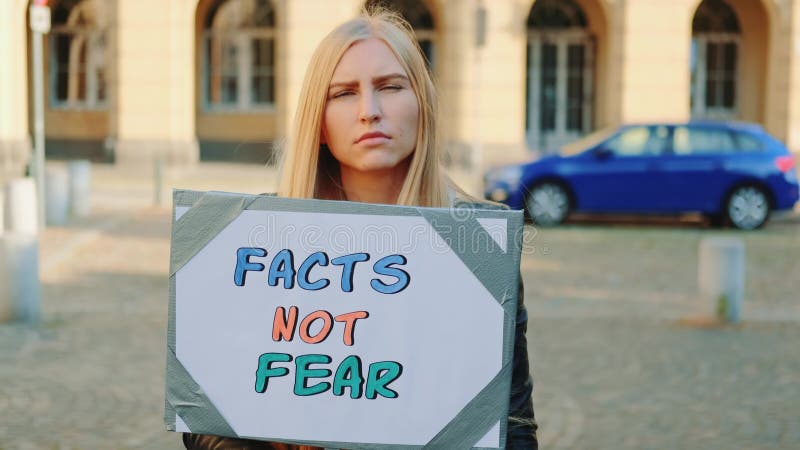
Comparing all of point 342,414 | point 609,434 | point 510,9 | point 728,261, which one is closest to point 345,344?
point 342,414

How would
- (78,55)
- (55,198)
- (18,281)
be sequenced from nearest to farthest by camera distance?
(18,281) < (55,198) < (78,55)

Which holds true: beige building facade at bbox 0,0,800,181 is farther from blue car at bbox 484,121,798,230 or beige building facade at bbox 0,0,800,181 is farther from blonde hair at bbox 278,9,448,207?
blonde hair at bbox 278,9,448,207

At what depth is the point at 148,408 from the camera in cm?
630

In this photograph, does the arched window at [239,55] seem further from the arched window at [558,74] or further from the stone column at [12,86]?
the arched window at [558,74]

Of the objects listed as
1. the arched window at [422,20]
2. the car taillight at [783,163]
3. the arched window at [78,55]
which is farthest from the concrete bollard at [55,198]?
the arched window at [78,55]

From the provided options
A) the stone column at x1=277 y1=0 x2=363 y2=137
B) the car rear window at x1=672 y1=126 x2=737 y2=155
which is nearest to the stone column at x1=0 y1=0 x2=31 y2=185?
the stone column at x1=277 y1=0 x2=363 y2=137

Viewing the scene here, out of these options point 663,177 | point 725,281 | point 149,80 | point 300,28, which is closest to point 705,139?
point 663,177

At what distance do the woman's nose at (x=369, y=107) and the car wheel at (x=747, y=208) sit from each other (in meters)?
15.5

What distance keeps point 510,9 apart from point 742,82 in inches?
245

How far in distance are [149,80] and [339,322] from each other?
2501 cm

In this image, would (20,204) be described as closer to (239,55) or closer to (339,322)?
(339,322)

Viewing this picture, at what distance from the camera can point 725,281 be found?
9.11m

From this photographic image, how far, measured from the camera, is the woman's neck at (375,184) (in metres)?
2.42

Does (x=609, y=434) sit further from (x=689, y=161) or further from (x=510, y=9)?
(x=510, y=9)
